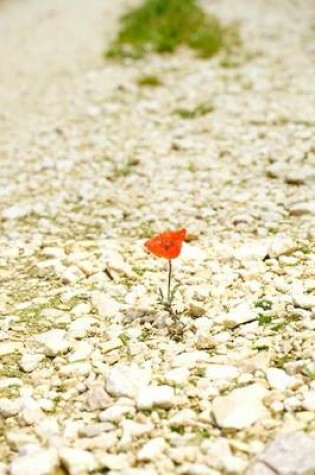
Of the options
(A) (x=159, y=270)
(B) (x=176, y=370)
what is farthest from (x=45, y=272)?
(B) (x=176, y=370)

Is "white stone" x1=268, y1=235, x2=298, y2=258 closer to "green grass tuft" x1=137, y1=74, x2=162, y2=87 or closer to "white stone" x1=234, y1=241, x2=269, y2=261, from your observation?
"white stone" x1=234, y1=241, x2=269, y2=261

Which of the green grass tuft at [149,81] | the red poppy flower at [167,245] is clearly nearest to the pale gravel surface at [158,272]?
the green grass tuft at [149,81]

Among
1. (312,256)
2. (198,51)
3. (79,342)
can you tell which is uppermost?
(198,51)

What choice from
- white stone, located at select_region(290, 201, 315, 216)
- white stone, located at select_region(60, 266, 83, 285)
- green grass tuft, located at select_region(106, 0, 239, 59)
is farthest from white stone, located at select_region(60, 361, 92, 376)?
green grass tuft, located at select_region(106, 0, 239, 59)

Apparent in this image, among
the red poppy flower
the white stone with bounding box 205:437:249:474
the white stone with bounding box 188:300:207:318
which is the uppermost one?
the red poppy flower

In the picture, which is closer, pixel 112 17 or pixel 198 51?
pixel 198 51

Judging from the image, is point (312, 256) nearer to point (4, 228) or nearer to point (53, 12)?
point (4, 228)
